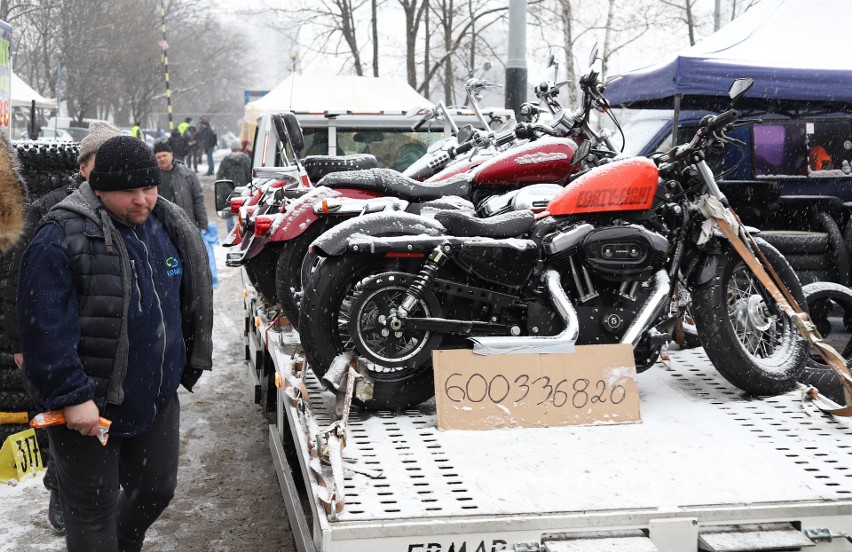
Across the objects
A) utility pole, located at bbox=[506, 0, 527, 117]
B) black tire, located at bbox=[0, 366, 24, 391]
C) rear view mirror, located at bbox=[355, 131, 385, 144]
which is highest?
utility pole, located at bbox=[506, 0, 527, 117]

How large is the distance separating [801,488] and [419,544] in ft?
4.35

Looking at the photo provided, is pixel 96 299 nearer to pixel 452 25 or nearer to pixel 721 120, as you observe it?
pixel 721 120

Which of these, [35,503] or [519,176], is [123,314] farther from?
[519,176]

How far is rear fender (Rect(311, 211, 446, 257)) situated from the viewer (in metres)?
4.48

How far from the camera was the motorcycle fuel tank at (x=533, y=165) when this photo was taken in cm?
564

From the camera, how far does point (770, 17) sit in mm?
11562

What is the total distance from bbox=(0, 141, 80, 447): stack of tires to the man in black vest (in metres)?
2.54

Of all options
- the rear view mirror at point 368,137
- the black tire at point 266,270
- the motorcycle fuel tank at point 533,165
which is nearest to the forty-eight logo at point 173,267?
the motorcycle fuel tank at point 533,165

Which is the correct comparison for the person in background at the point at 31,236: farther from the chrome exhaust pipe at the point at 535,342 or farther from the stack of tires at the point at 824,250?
the stack of tires at the point at 824,250

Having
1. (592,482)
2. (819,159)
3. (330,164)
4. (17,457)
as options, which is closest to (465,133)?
(330,164)

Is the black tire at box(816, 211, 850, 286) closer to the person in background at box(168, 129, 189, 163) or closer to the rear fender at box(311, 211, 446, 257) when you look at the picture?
the rear fender at box(311, 211, 446, 257)

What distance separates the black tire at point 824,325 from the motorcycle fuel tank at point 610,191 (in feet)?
3.92

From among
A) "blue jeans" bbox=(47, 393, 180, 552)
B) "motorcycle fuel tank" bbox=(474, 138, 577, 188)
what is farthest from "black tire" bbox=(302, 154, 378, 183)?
"blue jeans" bbox=(47, 393, 180, 552)

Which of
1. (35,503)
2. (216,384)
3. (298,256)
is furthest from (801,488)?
(216,384)
